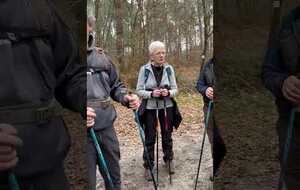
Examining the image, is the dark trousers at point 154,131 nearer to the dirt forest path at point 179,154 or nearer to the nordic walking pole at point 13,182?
the dirt forest path at point 179,154

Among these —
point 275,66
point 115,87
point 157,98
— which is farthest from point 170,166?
point 275,66

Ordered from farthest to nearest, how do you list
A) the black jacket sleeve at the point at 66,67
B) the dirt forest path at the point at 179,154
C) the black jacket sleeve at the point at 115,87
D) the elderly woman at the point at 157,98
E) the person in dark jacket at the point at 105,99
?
the elderly woman at the point at 157,98 < the dirt forest path at the point at 179,154 < the black jacket sleeve at the point at 115,87 < the person in dark jacket at the point at 105,99 < the black jacket sleeve at the point at 66,67

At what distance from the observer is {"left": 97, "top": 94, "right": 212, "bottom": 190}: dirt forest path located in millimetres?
4532

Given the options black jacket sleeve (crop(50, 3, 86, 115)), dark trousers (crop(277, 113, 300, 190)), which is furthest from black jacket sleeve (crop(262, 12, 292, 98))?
black jacket sleeve (crop(50, 3, 86, 115))

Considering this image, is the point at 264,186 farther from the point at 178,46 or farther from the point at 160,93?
the point at 178,46

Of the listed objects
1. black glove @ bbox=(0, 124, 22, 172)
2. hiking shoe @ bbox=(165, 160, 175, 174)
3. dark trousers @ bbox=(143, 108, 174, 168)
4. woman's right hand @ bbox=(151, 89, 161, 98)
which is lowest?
hiking shoe @ bbox=(165, 160, 175, 174)

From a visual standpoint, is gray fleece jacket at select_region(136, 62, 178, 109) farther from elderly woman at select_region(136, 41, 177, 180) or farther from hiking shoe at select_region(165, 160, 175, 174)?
hiking shoe at select_region(165, 160, 175, 174)

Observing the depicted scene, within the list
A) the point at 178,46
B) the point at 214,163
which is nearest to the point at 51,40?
the point at 214,163

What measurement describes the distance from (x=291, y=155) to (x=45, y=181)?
963 mm

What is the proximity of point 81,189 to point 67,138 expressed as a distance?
9.9 inches

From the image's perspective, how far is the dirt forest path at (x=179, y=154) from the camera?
14.9ft

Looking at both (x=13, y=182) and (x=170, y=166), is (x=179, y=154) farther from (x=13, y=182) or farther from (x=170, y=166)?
(x=13, y=182)

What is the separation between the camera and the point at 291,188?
1866mm

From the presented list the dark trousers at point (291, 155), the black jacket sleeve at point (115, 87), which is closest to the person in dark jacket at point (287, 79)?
the dark trousers at point (291, 155)
